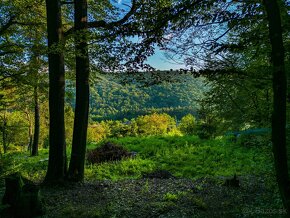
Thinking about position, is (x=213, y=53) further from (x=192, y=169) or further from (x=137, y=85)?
(x=192, y=169)

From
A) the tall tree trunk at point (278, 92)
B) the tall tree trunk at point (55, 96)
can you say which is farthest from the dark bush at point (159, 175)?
the tall tree trunk at point (278, 92)

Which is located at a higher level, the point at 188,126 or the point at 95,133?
the point at 188,126

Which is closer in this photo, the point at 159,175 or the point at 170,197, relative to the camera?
the point at 170,197

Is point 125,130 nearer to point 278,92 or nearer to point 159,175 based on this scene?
point 159,175

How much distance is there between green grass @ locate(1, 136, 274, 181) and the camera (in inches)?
313

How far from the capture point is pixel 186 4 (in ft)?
10.1

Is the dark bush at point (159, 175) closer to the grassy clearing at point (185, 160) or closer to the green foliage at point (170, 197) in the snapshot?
the grassy clearing at point (185, 160)

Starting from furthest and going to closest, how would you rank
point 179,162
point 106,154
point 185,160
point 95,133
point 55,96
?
1. point 95,133
2. point 106,154
3. point 185,160
4. point 179,162
5. point 55,96

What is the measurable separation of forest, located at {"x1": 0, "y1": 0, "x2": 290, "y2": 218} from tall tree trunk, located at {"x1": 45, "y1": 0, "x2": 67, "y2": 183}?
0.9 inches

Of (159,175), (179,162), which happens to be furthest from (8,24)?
(179,162)

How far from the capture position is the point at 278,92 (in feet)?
8.30

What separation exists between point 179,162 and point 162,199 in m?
4.49

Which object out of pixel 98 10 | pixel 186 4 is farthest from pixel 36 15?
pixel 186 4

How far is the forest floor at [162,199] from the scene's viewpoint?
13.6 feet
